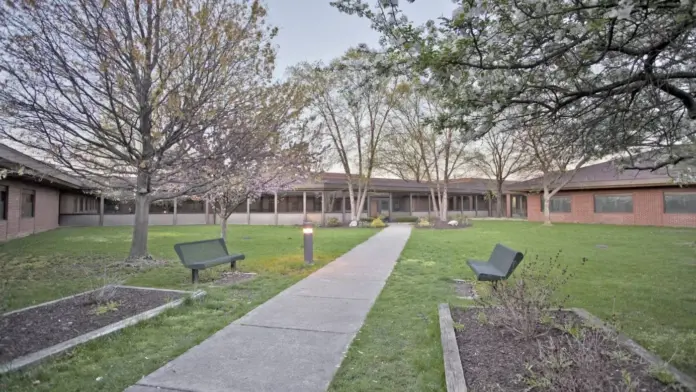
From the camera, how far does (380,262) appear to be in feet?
34.0

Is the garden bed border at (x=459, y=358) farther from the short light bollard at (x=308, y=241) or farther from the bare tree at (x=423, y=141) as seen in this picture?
the bare tree at (x=423, y=141)

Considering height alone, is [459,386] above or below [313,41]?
below

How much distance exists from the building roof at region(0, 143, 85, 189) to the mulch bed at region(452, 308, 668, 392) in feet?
28.3

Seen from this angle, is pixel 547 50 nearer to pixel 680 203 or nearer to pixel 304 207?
pixel 304 207

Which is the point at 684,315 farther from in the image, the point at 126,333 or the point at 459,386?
the point at 126,333

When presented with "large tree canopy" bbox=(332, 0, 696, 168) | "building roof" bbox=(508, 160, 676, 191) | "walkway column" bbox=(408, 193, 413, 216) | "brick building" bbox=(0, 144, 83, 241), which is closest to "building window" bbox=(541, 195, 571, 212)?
"building roof" bbox=(508, 160, 676, 191)

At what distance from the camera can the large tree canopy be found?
303 centimetres

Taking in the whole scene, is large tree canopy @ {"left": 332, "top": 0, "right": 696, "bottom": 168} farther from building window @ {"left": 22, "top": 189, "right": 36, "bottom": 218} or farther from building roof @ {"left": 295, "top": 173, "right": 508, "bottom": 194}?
building window @ {"left": 22, "top": 189, "right": 36, "bottom": 218}

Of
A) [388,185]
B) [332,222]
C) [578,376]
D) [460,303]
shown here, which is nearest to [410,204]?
[388,185]

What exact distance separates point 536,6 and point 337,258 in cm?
887

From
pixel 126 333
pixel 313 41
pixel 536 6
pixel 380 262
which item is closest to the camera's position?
pixel 536 6

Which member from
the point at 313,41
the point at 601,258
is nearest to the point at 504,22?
the point at 313,41

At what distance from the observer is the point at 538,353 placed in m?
3.69

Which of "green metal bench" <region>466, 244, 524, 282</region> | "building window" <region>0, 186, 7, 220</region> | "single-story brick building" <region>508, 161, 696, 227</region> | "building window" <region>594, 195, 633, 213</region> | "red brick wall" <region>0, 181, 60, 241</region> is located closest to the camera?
"green metal bench" <region>466, 244, 524, 282</region>
